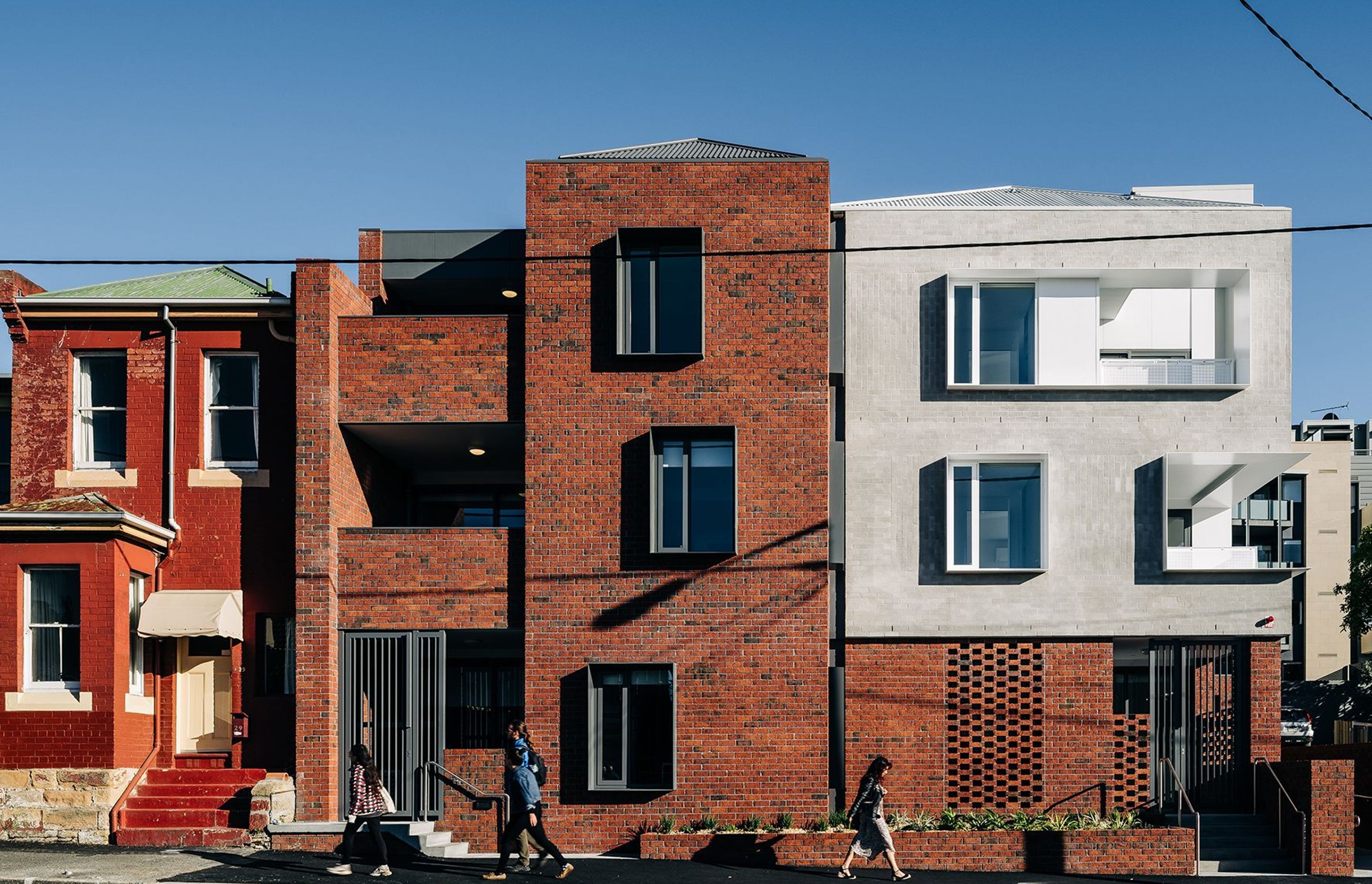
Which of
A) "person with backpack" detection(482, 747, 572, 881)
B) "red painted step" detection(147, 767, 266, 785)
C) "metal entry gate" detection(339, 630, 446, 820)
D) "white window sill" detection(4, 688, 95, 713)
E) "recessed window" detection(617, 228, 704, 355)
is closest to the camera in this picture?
"person with backpack" detection(482, 747, 572, 881)

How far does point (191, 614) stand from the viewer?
846 inches

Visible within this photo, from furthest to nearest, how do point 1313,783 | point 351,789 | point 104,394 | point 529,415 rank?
point 104,394, point 529,415, point 1313,783, point 351,789

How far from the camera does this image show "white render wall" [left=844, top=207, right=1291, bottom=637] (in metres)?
22.0

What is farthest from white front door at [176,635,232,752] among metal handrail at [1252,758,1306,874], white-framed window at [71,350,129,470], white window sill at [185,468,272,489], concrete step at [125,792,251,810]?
metal handrail at [1252,758,1306,874]

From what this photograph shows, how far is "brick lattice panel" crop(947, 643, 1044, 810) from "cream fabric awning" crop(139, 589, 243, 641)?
11.0 m

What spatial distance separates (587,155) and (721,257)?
3.04m

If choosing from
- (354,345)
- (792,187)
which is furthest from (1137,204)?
(354,345)

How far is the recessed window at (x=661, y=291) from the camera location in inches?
848

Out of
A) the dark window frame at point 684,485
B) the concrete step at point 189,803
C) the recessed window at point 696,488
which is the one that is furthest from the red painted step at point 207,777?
the recessed window at point 696,488

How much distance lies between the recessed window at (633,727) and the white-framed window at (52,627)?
751 cm

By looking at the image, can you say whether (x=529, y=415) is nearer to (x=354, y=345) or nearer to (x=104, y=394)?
(x=354, y=345)

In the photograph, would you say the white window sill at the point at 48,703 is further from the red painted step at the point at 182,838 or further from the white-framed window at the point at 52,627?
the red painted step at the point at 182,838

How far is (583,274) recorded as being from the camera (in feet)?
71.2

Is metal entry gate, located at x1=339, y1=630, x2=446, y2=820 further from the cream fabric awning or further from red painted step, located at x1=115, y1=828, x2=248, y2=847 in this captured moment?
the cream fabric awning
